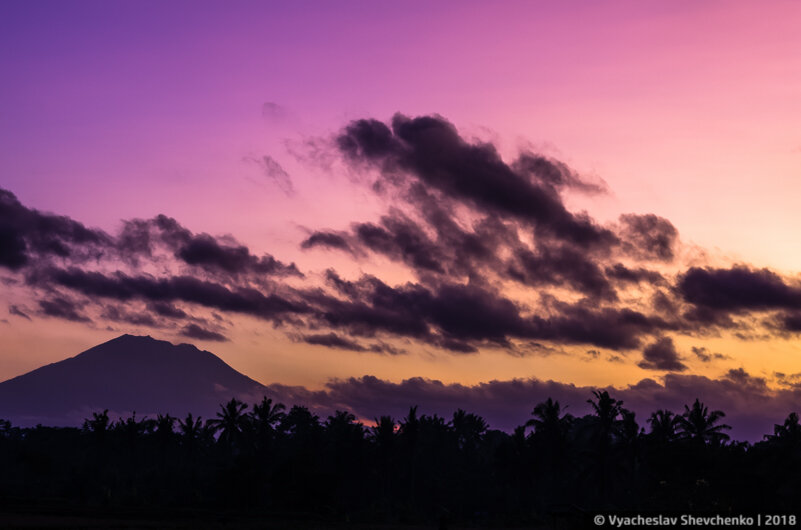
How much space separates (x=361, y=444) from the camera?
92438 millimetres

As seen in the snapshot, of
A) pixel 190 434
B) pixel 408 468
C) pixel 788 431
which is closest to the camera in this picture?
pixel 788 431

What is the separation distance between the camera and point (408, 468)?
9312 cm

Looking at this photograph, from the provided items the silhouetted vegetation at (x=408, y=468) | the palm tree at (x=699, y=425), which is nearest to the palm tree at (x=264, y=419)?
the silhouetted vegetation at (x=408, y=468)

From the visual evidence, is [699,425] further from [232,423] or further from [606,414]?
[232,423]

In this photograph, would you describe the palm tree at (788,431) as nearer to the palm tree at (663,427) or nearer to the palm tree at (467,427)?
the palm tree at (663,427)

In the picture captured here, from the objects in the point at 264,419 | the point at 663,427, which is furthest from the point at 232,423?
the point at 663,427

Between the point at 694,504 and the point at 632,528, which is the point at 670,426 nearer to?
the point at 694,504

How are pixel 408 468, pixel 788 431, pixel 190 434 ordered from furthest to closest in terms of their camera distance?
1. pixel 190 434
2. pixel 408 468
3. pixel 788 431

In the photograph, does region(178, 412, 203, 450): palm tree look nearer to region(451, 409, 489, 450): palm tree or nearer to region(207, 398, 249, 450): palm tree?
region(207, 398, 249, 450): palm tree

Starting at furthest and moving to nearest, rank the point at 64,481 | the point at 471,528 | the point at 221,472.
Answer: the point at 64,481 → the point at 221,472 → the point at 471,528

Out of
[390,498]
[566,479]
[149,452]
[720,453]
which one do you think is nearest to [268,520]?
[390,498]

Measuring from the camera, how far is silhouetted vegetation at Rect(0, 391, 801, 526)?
201 ft

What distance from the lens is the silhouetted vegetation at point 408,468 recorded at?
201 feet

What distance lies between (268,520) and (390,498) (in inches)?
1168
